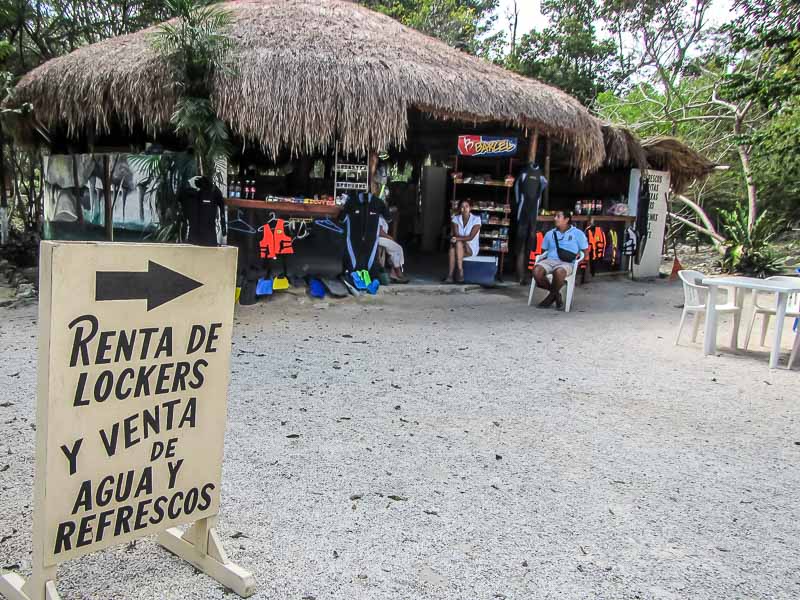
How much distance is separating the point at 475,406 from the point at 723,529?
1.91 meters

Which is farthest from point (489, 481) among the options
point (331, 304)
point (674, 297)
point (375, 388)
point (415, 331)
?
point (674, 297)

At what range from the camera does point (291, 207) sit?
8.96 metres

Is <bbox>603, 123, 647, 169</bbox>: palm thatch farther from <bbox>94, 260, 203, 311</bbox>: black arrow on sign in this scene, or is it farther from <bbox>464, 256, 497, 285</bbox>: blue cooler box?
<bbox>94, 260, 203, 311</bbox>: black arrow on sign

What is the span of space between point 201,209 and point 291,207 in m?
1.37

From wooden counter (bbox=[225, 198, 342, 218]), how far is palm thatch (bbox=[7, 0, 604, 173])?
0.70 metres

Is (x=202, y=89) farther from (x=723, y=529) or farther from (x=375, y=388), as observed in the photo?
(x=723, y=529)

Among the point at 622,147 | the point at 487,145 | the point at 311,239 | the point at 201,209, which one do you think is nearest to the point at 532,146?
the point at 487,145

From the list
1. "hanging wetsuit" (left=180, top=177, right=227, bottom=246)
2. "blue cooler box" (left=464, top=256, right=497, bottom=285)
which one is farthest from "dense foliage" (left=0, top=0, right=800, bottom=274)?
"blue cooler box" (left=464, top=256, right=497, bottom=285)

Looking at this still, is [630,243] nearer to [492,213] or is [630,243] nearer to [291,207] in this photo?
[492,213]

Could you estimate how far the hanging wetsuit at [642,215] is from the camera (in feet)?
42.5

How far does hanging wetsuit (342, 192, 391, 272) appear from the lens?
9109 millimetres

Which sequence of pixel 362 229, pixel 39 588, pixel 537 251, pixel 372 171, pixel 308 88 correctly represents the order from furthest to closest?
pixel 537 251 → pixel 372 171 → pixel 362 229 → pixel 308 88 → pixel 39 588

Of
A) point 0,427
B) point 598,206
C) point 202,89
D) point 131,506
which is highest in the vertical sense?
point 202,89

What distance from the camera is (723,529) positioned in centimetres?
298
